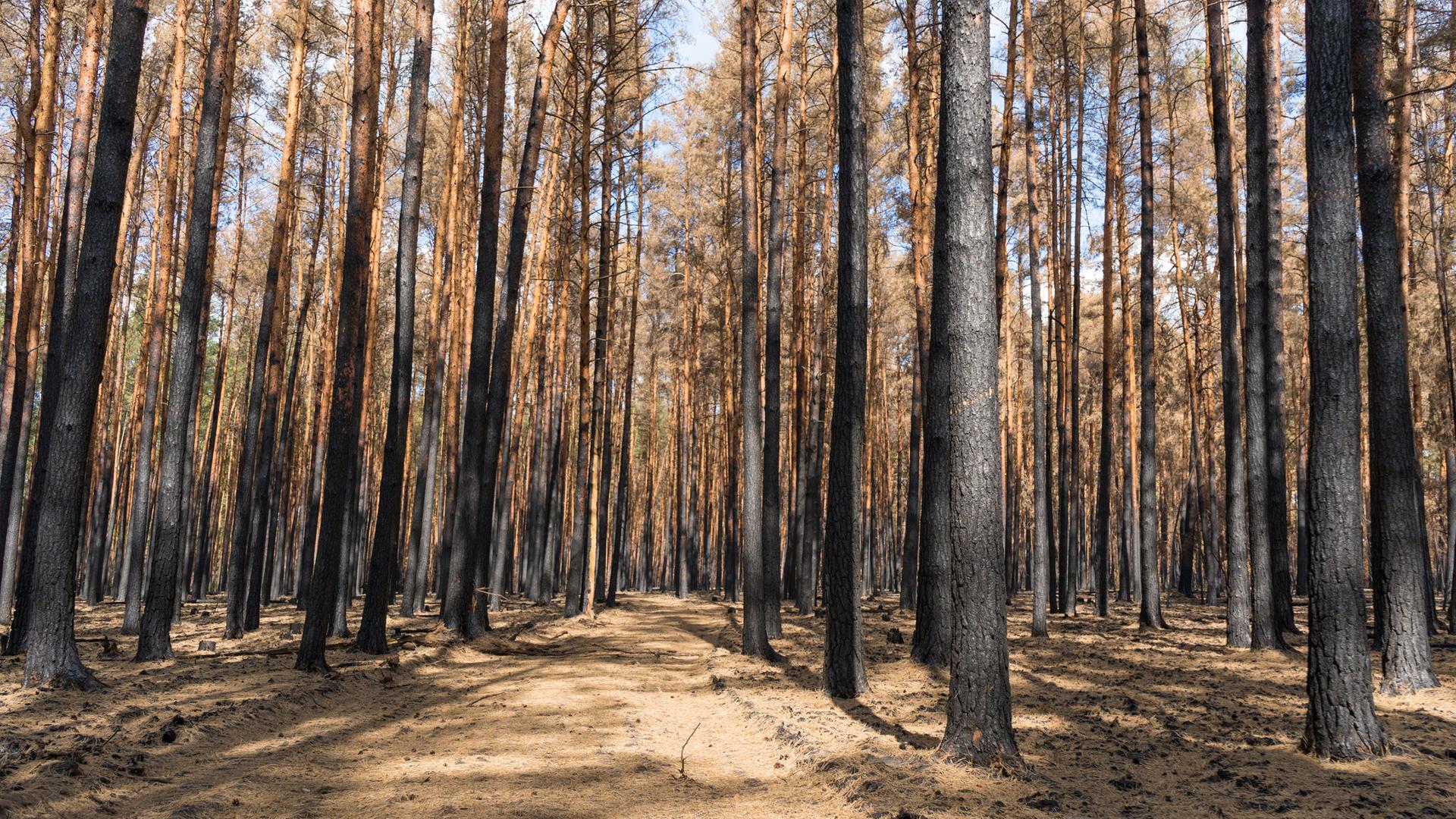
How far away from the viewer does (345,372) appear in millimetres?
8289

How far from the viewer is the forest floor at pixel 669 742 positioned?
404 cm

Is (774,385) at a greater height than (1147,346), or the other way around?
(1147,346)

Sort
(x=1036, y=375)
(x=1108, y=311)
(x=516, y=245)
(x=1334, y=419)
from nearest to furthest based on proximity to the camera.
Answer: (x=1334, y=419) < (x=516, y=245) < (x=1036, y=375) < (x=1108, y=311)

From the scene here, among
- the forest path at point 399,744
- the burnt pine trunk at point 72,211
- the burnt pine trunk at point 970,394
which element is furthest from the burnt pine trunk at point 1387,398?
the burnt pine trunk at point 72,211

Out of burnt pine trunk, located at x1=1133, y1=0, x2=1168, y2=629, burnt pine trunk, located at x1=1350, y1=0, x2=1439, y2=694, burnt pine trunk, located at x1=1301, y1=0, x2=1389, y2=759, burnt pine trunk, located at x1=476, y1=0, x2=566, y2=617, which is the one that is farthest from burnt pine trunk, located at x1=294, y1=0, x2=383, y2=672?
burnt pine trunk, located at x1=1133, y1=0, x2=1168, y2=629

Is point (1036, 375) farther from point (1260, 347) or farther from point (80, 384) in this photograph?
point (80, 384)

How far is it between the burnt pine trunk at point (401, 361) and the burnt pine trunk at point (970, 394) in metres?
6.33

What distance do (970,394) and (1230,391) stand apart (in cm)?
682

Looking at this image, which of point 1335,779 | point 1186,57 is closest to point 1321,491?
point 1335,779

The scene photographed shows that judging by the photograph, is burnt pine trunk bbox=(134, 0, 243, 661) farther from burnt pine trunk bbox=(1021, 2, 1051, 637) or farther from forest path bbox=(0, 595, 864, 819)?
burnt pine trunk bbox=(1021, 2, 1051, 637)

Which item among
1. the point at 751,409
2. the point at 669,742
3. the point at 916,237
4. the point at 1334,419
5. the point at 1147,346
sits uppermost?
the point at 916,237

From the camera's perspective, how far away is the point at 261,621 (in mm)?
13977

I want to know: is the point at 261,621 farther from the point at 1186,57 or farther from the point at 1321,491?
the point at 1186,57

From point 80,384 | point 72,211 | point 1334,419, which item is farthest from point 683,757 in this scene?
point 72,211
